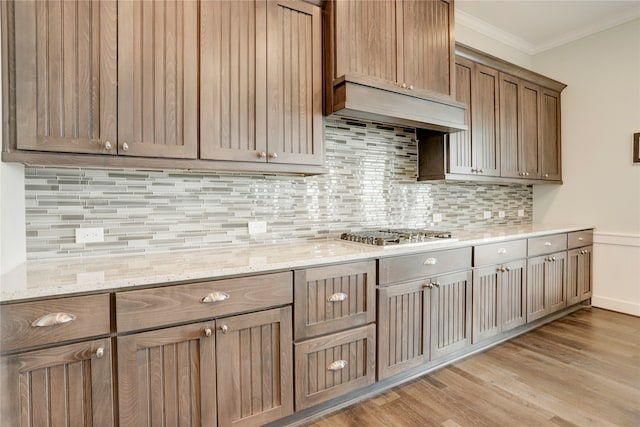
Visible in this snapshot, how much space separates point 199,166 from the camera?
1.71 meters

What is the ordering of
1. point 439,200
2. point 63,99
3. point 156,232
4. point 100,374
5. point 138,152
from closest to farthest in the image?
1. point 100,374
2. point 63,99
3. point 138,152
4. point 156,232
5. point 439,200

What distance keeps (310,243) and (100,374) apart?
133 centimetres

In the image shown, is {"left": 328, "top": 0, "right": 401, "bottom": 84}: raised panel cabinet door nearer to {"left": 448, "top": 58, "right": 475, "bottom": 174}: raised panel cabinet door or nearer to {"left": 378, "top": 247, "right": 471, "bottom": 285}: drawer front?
{"left": 448, "top": 58, "right": 475, "bottom": 174}: raised panel cabinet door

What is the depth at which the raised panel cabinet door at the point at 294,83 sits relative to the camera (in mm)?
1881

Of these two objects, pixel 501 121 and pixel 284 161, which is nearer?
pixel 284 161

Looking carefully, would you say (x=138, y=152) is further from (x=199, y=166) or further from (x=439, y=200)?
(x=439, y=200)

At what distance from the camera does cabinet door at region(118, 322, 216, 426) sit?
131 centimetres

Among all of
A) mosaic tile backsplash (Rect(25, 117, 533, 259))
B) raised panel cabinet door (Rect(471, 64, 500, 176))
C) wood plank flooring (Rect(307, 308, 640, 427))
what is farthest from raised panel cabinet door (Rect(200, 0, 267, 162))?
raised panel cabinet door (Rect(471, 64, 500, 176))

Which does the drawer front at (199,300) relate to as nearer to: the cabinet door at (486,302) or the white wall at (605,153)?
the cabinet door at (486,302)

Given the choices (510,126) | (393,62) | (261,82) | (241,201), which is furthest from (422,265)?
(510,126)

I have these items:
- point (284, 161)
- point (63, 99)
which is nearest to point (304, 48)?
point (284, 161)

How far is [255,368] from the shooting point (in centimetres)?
158

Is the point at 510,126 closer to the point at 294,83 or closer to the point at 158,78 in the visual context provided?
the point at 294,83

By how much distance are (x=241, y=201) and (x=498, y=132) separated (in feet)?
8.29
